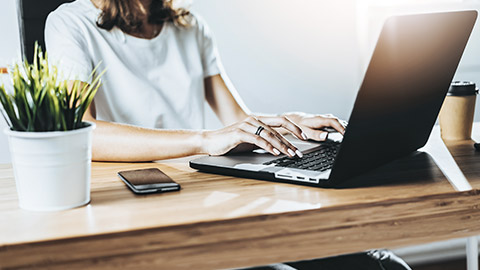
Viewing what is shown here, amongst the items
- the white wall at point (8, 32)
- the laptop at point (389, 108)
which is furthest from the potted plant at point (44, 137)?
the white wall at point (8, 32)

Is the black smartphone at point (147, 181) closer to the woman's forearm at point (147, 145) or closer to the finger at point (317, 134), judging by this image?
the woman's forearm at point (147, 145)

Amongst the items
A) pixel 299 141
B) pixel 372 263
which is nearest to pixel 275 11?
pixel 299 141

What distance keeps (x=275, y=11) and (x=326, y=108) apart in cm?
49

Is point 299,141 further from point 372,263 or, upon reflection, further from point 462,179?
point 462,179

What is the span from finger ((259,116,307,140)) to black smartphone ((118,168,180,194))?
0.94 ft

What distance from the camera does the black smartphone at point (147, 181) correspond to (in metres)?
0.85

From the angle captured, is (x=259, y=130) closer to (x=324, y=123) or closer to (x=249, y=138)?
(x=249, y=138)

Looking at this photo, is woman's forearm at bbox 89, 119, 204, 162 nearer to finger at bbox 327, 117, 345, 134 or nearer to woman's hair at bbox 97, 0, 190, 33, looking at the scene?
finger at bbox 327, 117, 345, 134

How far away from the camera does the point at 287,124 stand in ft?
3.68

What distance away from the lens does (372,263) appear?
108 cm

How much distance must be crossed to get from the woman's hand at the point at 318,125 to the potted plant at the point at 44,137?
56 centimetres

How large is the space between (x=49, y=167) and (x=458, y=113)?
0.86 metres

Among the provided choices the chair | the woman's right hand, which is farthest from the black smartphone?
the chair

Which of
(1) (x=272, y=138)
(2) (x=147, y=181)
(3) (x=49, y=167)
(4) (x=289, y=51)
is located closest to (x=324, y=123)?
(1) (x=272, y=138)
